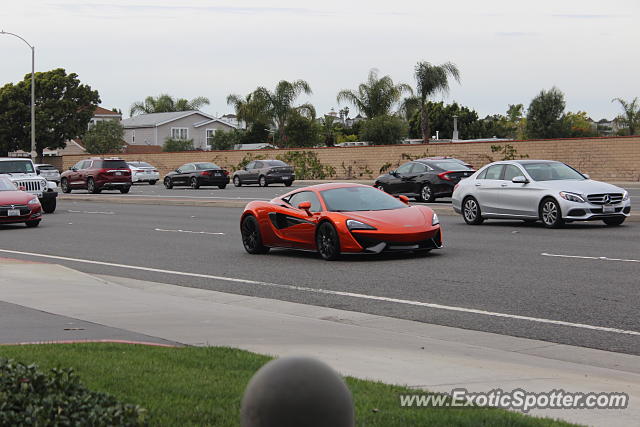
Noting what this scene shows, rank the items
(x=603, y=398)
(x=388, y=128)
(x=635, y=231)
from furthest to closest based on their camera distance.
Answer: (x=388, y=128), (x=635, y=231), (x=603, y=398)

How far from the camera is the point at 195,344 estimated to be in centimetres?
872

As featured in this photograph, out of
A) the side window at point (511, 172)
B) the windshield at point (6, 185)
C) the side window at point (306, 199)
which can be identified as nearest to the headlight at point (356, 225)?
the side window at point (306, 199)

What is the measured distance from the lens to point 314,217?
16234 millimetres

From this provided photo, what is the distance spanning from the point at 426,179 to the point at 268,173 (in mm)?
20899

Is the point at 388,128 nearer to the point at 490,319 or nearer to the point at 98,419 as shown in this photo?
the point at 490,319

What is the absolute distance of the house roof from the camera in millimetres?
103875

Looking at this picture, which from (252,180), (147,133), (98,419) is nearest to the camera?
(98,419)

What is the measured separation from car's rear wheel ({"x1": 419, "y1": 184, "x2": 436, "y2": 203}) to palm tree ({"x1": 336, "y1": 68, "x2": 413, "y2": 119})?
123 ft

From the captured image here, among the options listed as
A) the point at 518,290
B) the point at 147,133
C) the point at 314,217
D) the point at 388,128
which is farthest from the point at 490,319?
the point at 147,133

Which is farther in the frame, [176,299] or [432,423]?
[176,299]

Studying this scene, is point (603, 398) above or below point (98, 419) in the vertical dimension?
below

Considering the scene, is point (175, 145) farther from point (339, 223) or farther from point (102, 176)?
point (339, 223)

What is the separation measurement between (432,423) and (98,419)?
2089 millimetres

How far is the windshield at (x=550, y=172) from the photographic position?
2214 cm
